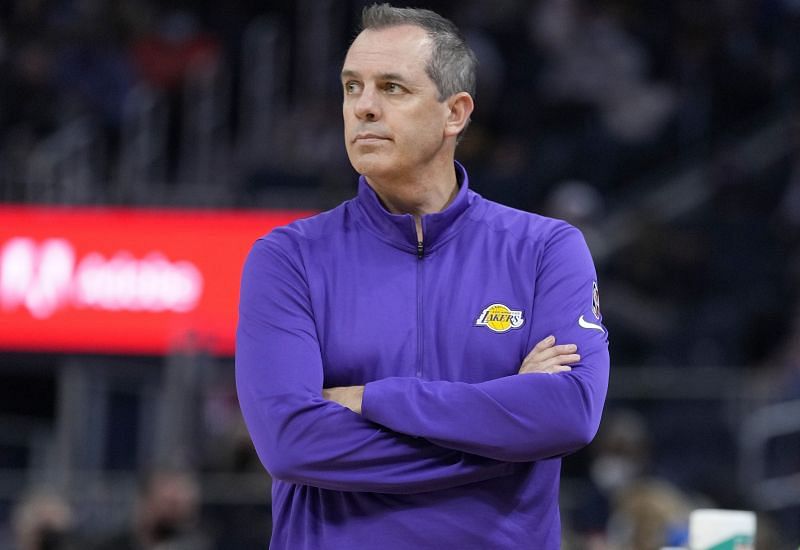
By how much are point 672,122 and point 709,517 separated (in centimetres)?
1005

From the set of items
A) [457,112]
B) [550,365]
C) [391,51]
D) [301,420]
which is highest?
[391,51]

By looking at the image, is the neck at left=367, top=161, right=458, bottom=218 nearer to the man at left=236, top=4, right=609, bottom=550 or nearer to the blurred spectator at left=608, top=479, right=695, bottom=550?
the man at left=236, top=4, right=609, bottom=550

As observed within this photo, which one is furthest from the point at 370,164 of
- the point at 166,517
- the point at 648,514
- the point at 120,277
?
the point at 120,277

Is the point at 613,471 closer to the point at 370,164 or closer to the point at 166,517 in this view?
the point at 166,517

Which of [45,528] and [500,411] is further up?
[500,411]

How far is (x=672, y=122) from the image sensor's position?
12.6m

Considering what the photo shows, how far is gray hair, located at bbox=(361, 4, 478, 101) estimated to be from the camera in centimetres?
316

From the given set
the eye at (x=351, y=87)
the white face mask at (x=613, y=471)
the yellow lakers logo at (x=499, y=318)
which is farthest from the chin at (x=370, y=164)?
the white face mask at (x=613, y=471)

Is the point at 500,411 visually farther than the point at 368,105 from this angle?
No

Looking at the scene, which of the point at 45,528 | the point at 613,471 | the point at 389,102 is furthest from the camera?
the point at 613,471

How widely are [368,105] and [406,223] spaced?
0.26 m

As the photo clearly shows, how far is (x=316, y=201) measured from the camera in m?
11.5

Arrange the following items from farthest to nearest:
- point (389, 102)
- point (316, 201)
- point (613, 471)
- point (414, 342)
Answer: point (316, 201) → point (613, 471) → point (389, 102) → point (414, 342)

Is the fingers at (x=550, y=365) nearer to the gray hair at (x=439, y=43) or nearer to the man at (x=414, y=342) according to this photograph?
the man at (x=414, y=342)
